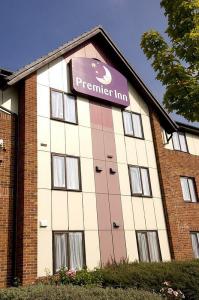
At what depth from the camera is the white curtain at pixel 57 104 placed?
15.2 meters

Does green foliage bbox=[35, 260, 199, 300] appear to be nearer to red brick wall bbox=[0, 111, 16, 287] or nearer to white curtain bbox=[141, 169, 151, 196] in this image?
red brick wall bbox=[0, 111, 16, 287]

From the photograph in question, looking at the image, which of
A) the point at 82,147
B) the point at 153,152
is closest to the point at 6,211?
the point at 82,147

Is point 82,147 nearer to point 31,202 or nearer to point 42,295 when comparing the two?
point 31,202

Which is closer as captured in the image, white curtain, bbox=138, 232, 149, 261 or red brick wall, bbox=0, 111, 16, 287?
red brick wall, bbox=0, 111, 16, 287

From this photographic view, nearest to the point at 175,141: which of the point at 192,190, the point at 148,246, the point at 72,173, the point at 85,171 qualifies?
the point at 192,190

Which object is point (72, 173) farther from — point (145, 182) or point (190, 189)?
point (190, 189)

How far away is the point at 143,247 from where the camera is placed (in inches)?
604

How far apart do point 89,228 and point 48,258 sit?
2280 millimetres

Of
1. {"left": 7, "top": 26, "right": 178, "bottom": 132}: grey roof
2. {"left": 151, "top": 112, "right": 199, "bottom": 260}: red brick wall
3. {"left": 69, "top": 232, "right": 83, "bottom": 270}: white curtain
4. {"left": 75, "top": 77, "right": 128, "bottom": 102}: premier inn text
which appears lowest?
{"left": 69, "top": 232, "right": 83, "bottom": 270}: white curtain

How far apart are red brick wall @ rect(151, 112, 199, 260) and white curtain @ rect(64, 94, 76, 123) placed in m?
5.15

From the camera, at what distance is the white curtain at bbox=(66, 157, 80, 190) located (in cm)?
1427

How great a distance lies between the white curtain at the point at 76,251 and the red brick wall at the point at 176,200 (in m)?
5.16

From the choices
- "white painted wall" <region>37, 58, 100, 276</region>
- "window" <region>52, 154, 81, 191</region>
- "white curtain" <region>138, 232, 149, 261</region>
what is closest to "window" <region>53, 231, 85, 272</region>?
"white painted wall" <region>37, 58, 100, 276</region>

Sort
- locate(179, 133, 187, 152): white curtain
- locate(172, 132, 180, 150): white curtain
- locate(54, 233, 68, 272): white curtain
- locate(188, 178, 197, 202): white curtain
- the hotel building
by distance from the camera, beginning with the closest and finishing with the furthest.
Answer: locate(54, 233, 68, 272): white curtain
the hotel building
locate(188, 178, 197, 202): white curtain
locate(172, 132, 180, 150): white curtain
locate(179, 133, 187, 152): white curtain
